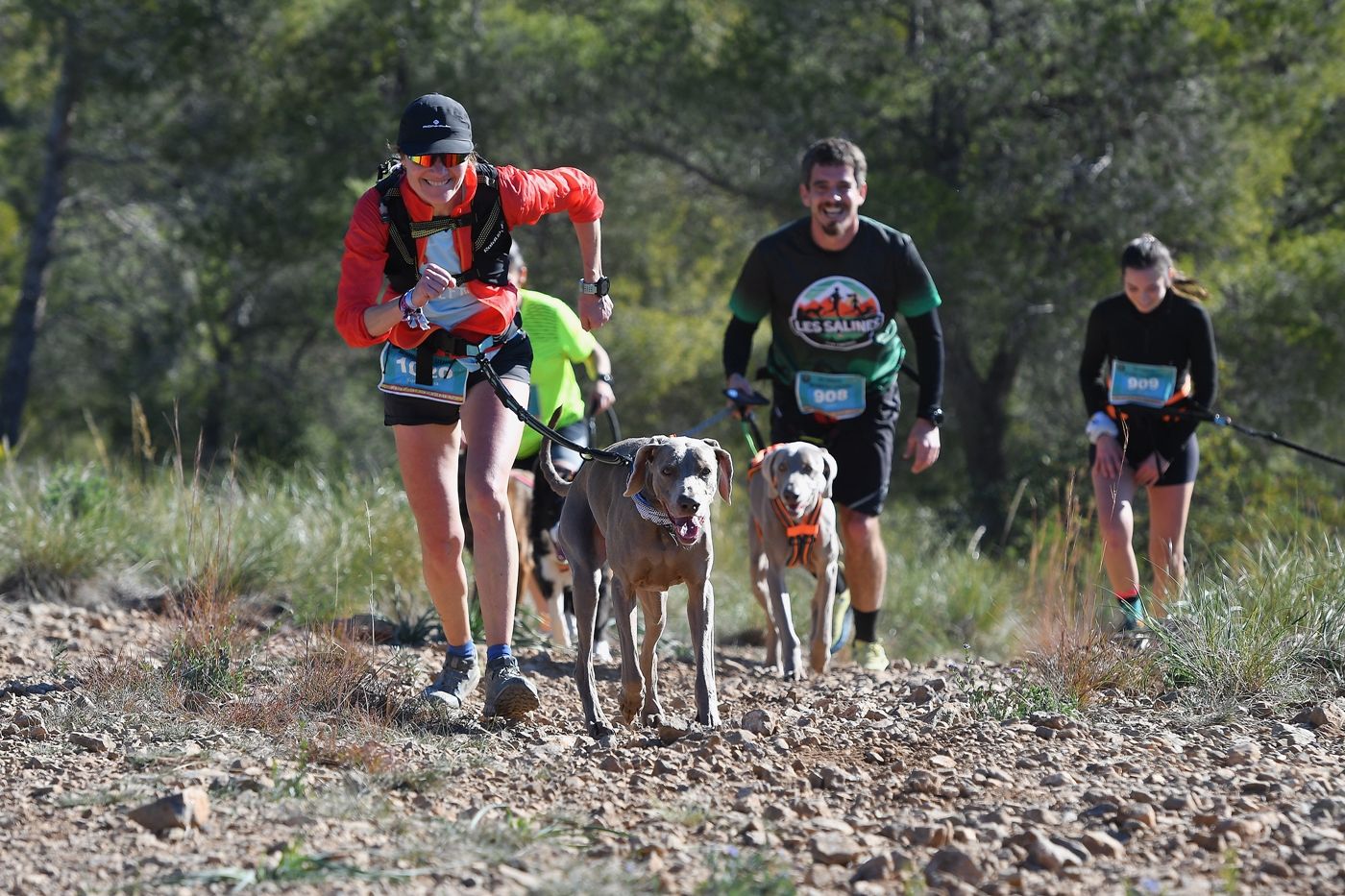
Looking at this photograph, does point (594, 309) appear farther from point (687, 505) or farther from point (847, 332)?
point (847, 332)

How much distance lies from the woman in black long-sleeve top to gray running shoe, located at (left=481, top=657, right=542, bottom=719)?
3.07 meters

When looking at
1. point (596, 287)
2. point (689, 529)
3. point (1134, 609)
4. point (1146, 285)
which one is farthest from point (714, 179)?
point (689, 529)

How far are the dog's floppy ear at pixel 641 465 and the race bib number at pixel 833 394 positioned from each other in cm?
210

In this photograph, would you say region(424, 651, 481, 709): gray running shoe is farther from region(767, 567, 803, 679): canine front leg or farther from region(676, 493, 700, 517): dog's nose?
region(767, 567, 803, 679): canine front leg

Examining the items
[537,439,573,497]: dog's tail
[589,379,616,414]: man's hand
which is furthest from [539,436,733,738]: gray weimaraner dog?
[589,379,616,414]: man's hand

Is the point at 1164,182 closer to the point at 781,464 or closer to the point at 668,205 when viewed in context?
the point at 668,205

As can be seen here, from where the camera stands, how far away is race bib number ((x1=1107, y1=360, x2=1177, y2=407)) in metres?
7.30

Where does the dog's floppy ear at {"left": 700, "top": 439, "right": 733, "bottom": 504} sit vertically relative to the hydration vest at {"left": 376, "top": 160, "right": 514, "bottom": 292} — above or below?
below

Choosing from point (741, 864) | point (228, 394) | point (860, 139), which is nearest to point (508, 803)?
point (741, 864)

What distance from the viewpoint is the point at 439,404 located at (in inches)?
213

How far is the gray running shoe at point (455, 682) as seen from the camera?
214 inches

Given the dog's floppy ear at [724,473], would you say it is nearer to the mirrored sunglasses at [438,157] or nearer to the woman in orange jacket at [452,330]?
the woman in orange jacket at [452,330]

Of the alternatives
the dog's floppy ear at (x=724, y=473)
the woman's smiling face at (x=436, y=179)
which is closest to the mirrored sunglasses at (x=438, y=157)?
the woman's smiling face at (x=436, y=179)

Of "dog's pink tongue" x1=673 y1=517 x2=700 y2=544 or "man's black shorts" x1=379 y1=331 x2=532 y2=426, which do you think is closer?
"dog's pink tongue" x1=673 y1=517 x2=700 y2=544
